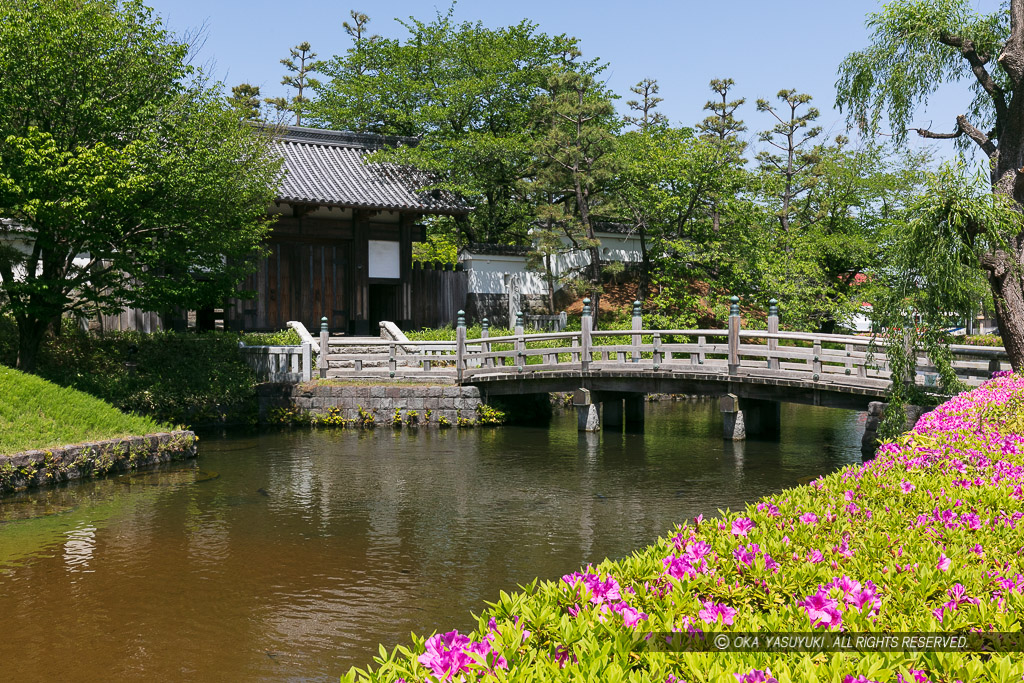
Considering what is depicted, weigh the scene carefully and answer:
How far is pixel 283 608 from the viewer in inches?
311

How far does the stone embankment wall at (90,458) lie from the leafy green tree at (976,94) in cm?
1327

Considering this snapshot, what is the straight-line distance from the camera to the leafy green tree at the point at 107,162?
51.1ft

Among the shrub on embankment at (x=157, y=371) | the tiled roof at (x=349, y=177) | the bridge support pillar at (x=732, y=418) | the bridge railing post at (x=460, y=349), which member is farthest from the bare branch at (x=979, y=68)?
the shrub on embankment at (x=157, y=371)

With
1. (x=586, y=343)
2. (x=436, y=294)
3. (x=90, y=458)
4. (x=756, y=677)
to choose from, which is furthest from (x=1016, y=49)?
(x=436, y=294)

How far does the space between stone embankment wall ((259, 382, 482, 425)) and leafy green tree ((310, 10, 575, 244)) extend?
26.4ft

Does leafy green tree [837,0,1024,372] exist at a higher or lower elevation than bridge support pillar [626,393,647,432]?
higher

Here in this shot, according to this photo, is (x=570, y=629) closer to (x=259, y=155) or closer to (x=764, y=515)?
(x=764, y=515)

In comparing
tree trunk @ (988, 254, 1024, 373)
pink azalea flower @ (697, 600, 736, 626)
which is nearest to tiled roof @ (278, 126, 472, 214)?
tree trunk @ (988, 254, 1024, 373)

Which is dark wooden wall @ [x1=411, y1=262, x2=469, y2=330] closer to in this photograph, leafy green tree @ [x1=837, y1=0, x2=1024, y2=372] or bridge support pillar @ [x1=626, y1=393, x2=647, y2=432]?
bridge support pillar @ [x1=626, y1=393, x2=647, y2=432]

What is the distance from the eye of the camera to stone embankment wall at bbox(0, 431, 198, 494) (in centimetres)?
1295

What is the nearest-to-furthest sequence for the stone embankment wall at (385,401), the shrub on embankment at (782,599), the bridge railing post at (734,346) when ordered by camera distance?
the shrub on embankment at (782,599), the bridge railing post at (734,346), the stone embankment wall at (385,401)

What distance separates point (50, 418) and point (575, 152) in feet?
55.2

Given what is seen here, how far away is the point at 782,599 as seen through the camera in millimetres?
4176

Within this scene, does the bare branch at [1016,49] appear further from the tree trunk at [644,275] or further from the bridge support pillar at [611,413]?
the tree trunk at [644,275]
